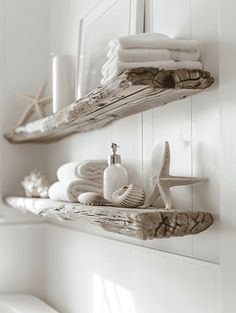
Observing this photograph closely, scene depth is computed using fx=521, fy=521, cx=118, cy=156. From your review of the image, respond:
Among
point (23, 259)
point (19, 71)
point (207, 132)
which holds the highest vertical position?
point (19, 71)

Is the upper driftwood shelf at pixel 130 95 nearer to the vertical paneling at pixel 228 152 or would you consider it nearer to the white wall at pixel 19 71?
the vertical paneling at pixel 228 152

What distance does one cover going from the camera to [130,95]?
1.29 metres

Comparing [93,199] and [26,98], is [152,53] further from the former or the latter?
[26,98]

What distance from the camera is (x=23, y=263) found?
8.32 feet

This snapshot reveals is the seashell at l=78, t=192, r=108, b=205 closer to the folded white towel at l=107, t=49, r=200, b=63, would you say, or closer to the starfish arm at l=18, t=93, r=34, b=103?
the folded white towel at l=107, t=49, r=200, b=63

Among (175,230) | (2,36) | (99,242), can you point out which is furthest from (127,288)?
(2,36)

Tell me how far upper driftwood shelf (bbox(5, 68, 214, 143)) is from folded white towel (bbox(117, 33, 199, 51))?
0.34 ft

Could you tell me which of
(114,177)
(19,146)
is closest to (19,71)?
(19,146)

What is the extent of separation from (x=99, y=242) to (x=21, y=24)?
126cm

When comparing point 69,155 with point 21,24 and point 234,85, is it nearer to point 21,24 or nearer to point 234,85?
point 21,24

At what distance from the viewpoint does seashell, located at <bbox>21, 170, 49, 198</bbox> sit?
Result: 89.1 inches

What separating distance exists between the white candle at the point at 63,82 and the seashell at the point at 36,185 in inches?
14.0

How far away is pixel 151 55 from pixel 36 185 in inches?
46.6

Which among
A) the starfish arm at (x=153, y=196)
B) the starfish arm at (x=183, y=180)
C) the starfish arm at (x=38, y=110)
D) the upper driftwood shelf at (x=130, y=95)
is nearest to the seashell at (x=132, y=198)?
the starfish arm at (x=153, y=196)
